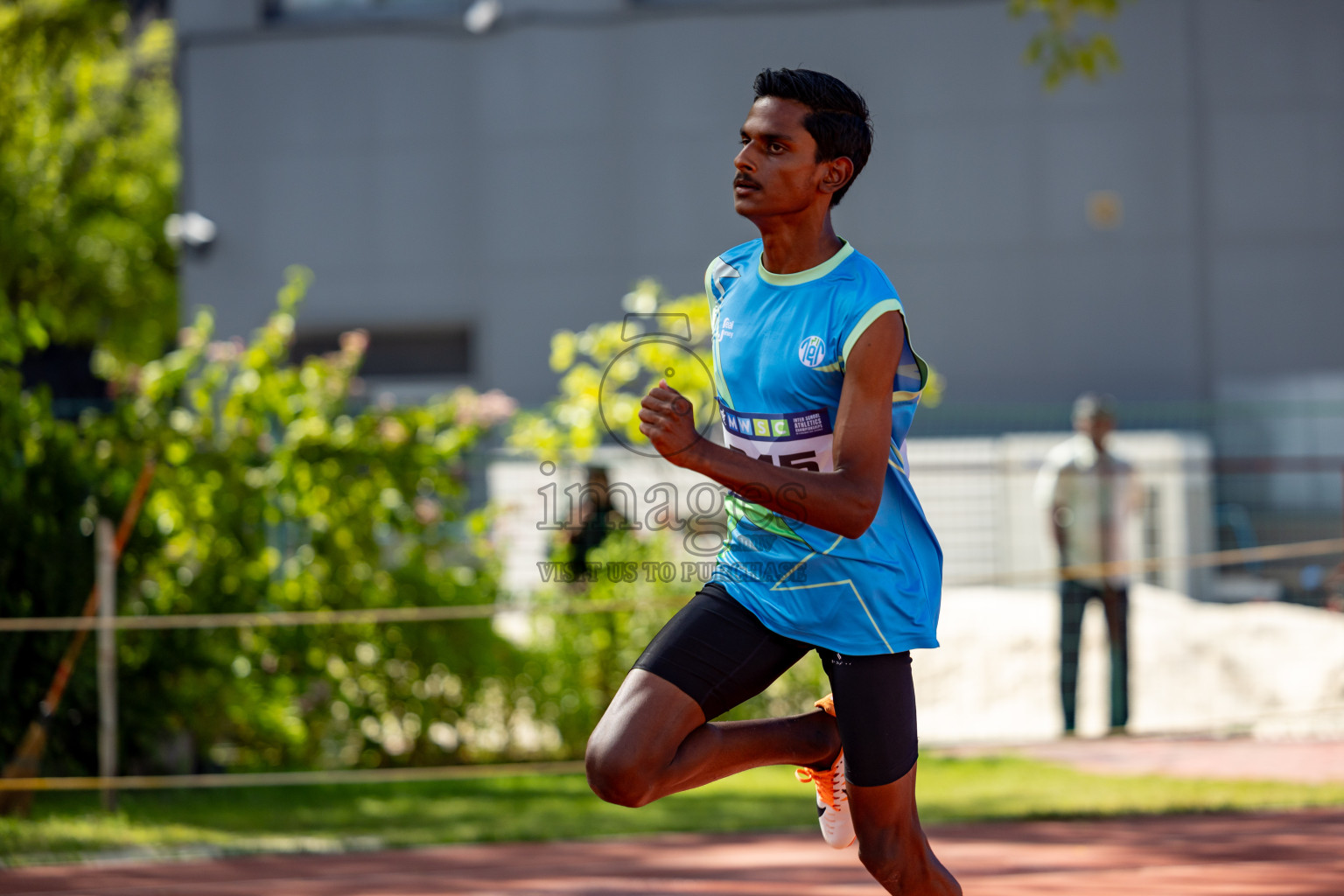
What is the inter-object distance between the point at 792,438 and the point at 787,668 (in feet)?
1.68

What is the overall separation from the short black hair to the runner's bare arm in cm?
40

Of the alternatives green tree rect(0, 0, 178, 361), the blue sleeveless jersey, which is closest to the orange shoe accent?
the blue sleeveless jersey

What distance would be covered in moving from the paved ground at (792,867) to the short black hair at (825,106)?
3225 mm

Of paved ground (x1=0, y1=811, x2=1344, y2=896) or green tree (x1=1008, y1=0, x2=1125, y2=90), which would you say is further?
green tree (x1=1008, y1=0, x2=1125, y2=90)

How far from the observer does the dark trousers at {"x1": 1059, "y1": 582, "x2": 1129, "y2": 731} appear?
8.58 meters

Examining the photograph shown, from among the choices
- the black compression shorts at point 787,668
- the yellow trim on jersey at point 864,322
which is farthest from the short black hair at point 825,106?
the black compression shorts at point 787,668

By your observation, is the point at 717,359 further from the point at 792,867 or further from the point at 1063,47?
the point at 1063,47

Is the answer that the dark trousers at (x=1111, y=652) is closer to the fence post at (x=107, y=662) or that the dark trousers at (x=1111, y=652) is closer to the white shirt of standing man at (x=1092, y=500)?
the white shirt of standing man at (x=1092, y=500)

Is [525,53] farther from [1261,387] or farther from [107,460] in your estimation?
[107,460]

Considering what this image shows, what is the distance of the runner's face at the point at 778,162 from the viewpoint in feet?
10.5

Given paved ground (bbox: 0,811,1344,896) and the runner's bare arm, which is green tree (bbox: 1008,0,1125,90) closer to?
paved ground (bbox: 0,811,1344,896)

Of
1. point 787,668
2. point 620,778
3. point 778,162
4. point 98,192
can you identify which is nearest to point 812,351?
point 778,162

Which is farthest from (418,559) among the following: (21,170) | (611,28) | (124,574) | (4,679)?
(21,170)

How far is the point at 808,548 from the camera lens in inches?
128
